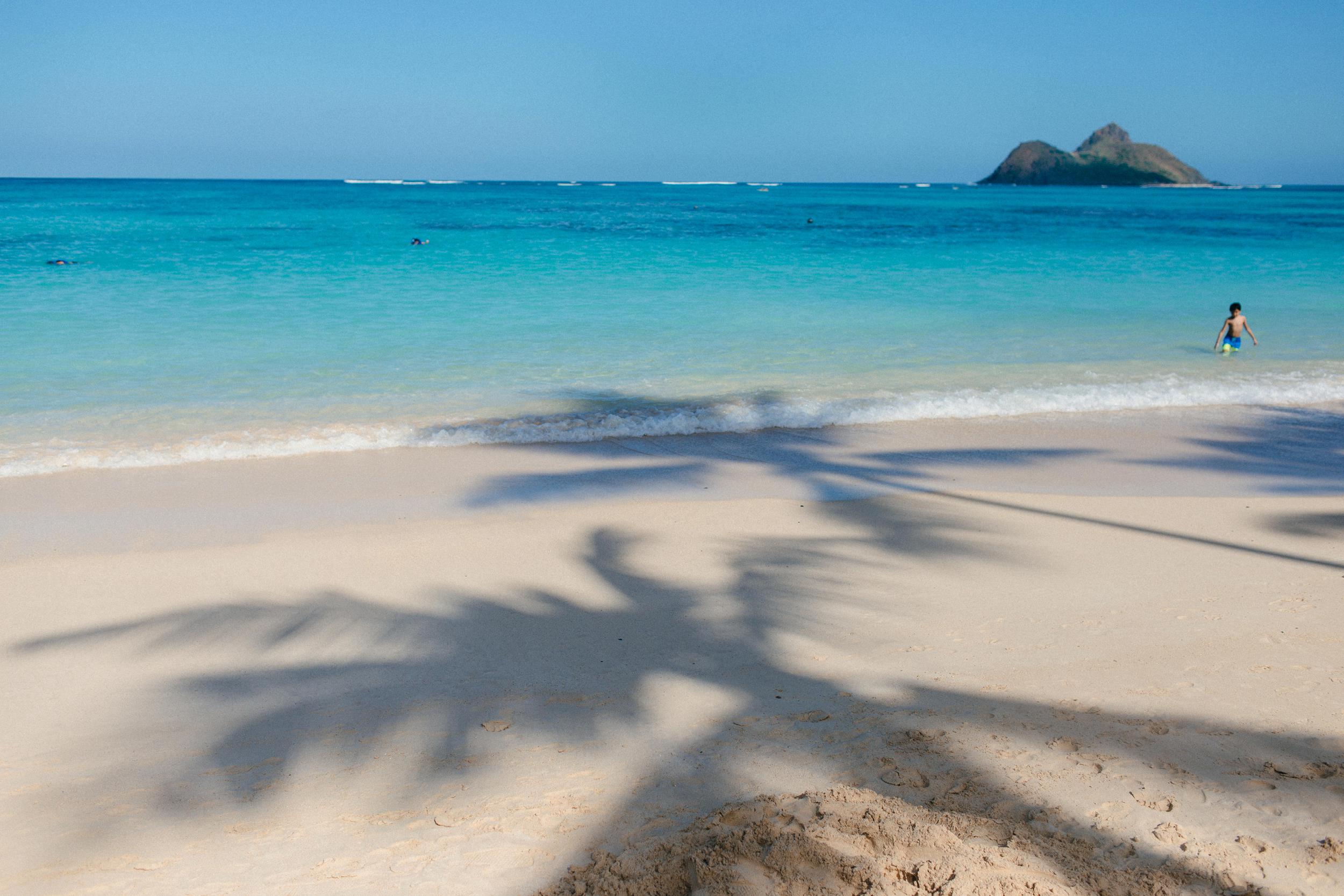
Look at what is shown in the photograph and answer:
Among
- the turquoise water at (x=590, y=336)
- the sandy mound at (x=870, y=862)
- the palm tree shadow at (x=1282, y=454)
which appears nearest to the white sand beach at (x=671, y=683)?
A: the sandy mound at (x=870, y=862)

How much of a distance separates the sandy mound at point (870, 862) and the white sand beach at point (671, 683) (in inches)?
0.5

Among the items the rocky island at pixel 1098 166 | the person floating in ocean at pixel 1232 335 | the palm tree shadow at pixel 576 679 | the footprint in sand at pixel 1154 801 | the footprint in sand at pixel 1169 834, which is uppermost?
the rocky island at pixel 1098 166

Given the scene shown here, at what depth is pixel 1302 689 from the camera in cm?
405

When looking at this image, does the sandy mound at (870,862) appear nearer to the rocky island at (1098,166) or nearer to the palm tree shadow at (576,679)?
the palm tree shadow at (576,679)

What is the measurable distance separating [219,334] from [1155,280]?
22775 mm

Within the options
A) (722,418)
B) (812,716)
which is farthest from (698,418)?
(812,716)

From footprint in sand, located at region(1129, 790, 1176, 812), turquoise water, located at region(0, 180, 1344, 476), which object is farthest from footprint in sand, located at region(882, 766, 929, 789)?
turquoise water, located at region(0, 180, 1344, 476)

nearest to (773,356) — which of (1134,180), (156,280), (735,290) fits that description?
(735,290)

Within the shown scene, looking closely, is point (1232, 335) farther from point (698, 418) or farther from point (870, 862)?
point (870, 862)

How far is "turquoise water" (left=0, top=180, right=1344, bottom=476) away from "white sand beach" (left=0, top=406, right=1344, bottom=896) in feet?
7.68

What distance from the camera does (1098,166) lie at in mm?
175625

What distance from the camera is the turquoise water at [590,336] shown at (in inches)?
388

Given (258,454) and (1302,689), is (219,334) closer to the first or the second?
(258,454)

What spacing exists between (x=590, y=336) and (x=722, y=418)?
18.2 feet
